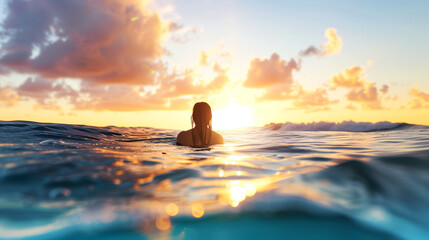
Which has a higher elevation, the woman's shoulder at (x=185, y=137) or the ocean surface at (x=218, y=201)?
the woman's shoulder at (x=185, y=137)

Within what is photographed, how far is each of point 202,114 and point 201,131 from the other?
1.91ft

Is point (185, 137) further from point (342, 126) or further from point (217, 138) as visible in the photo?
point (342, 126)

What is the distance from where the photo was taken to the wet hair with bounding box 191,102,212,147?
6.43 m

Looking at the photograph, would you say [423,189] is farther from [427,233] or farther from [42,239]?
[42,239]

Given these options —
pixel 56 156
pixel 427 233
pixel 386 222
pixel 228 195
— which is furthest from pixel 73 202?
pixel 427 233

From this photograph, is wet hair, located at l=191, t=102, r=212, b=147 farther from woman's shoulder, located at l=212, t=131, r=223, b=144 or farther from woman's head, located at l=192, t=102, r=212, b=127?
woman's shoulder, located at l=212, t=131, r=223, b=144

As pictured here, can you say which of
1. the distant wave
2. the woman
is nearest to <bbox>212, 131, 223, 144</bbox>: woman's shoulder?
the woman

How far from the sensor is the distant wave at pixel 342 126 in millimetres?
16156

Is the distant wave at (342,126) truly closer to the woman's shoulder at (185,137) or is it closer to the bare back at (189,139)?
the bare back at (189,139)

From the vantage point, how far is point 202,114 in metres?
6.41

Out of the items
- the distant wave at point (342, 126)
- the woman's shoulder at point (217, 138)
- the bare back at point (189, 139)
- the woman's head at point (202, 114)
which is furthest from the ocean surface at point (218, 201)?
the distant wave at point (342, 126)

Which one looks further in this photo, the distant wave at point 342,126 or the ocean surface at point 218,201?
the distant wave at point 342,126

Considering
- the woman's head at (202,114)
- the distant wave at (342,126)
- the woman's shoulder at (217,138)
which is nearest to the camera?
the woman's head at (202,114)

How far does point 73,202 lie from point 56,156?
7.92 feet
